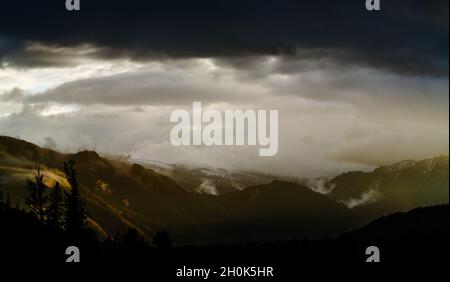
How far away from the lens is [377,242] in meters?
103

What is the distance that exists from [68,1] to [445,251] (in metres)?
55.7

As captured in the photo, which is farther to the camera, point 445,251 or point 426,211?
point 426,211

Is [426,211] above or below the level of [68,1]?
below

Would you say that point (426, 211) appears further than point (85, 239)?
Yes

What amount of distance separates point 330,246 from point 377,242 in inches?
313
